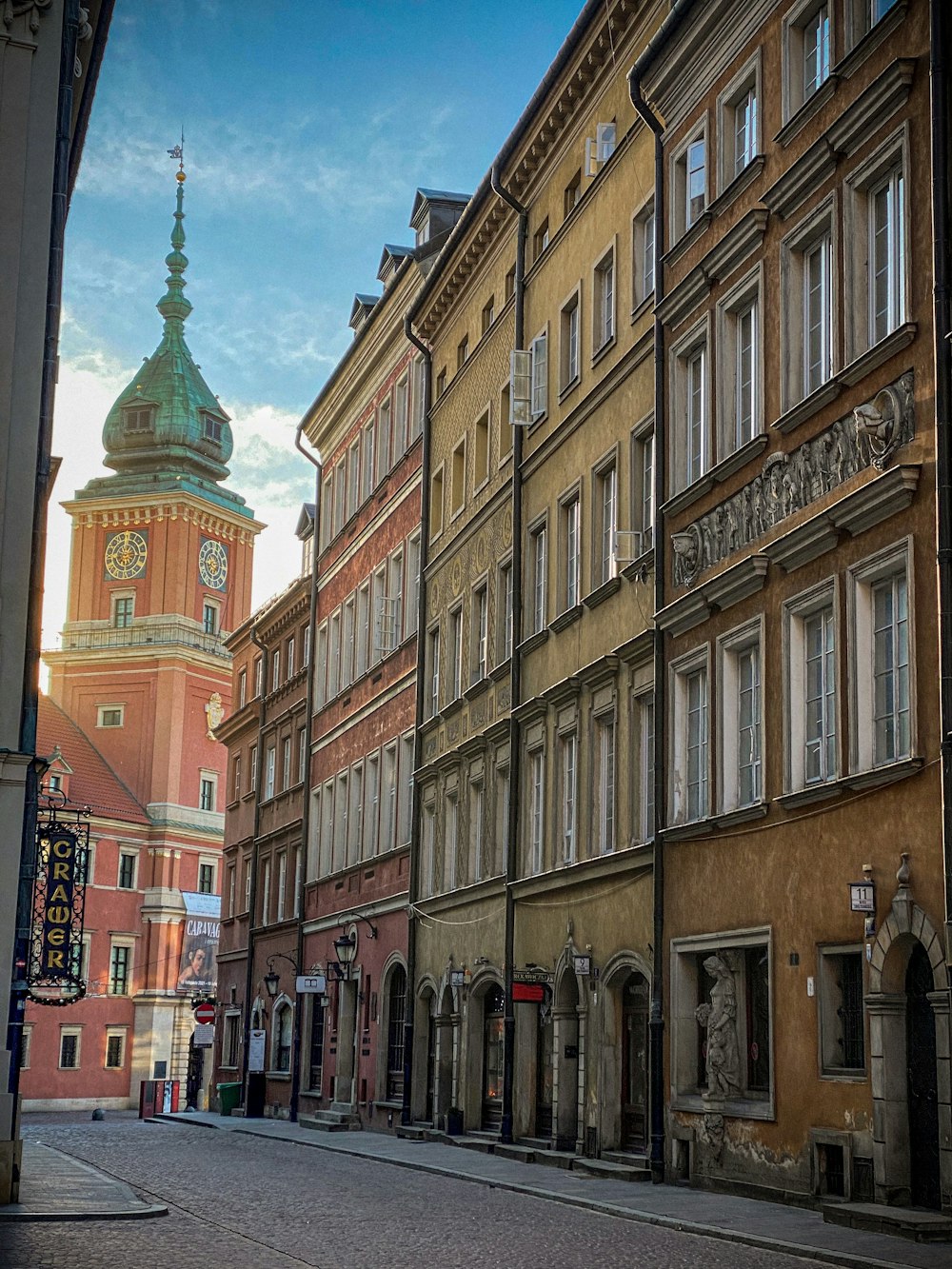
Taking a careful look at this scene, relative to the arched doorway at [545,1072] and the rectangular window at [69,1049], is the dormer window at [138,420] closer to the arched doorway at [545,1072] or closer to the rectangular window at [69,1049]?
the rectangular window at [69,1049]

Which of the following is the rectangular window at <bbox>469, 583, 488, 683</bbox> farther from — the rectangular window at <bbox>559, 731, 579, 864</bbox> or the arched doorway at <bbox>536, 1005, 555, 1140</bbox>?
the arched doorway at <bbox>536, 1005, 555, 1140</bbox>

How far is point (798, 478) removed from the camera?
19.7 metres

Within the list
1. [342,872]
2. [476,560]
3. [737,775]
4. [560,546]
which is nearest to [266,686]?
[342,872]

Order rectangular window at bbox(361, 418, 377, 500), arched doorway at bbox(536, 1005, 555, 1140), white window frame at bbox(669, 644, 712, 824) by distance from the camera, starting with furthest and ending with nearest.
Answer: rectangular window at bbox(361, 418, 377, 500) → arched doorway at bbox(536, 1005, 555, 1140) → white window frame at bbox(669, 644, 712, 824)

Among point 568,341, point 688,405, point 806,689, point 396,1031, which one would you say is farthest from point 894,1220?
point 396,1031

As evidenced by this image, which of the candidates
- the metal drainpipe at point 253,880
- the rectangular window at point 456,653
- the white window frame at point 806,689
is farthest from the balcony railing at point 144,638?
the white window frame at point 806,689

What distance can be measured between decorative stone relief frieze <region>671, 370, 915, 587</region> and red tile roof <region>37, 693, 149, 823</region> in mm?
63625

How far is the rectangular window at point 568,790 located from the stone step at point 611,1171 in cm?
482

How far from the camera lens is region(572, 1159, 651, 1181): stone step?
73.0ft

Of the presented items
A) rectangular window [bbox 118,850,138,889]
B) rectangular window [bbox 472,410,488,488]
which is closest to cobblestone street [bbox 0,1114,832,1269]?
rectangular window [bbox 472,410,488,488]

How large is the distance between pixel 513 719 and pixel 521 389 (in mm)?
5609

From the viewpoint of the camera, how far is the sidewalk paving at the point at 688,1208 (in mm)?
14039

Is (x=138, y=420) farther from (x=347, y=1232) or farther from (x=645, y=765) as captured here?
(x=347, y=1232)

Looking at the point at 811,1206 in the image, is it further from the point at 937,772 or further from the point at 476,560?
the point at 476,560
